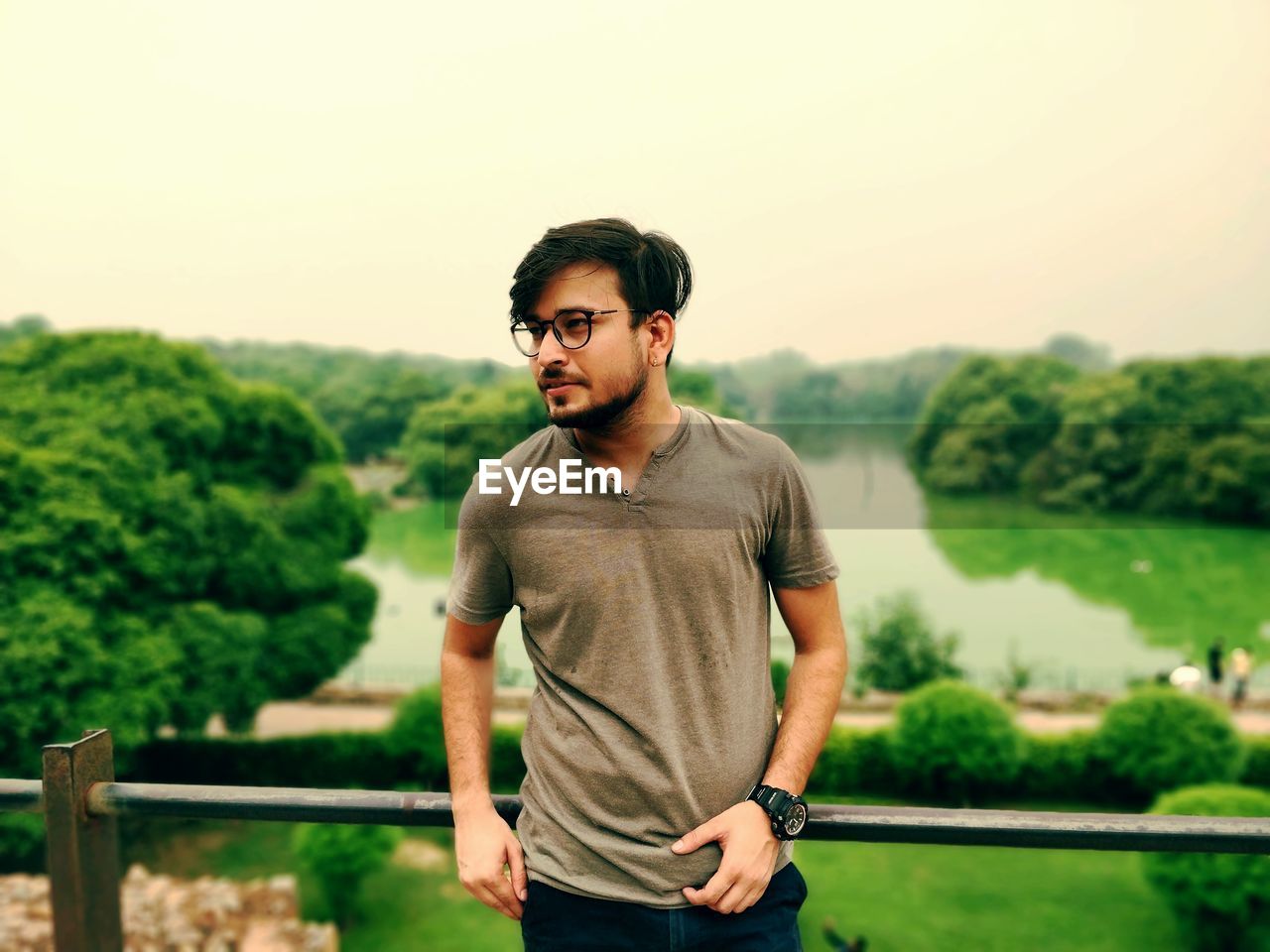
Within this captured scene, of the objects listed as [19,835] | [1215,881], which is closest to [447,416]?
[19,835]

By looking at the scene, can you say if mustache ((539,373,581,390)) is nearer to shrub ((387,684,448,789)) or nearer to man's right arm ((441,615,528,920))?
man's right arm ((441,615,528,920))

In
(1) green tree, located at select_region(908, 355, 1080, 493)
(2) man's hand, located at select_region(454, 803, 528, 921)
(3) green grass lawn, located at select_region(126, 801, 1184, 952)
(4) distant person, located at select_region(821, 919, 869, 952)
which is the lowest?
(3) green grass lawn, located at select_region(126, 801, 1184, 952)

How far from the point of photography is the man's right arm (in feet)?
3.82

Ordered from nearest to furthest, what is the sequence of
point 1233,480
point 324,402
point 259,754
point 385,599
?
point 259,754 → point 1233,480 → point 385,599 → point 324,402

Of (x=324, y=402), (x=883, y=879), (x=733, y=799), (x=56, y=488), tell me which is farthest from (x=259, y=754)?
(x=324, y=402)

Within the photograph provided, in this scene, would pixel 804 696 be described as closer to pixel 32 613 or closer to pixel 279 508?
pixel 32 613

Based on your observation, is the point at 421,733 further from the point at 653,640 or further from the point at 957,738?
the point at 653,640

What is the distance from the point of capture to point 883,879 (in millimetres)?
9117

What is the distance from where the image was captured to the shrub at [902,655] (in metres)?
15.1

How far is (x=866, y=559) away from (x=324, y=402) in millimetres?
18696

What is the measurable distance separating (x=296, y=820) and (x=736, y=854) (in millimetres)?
575

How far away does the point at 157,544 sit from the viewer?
33.0 ft

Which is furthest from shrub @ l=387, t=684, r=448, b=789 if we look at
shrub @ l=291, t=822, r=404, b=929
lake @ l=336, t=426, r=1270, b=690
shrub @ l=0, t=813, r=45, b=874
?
lake @ l=336, t=426, r=1270, b=690

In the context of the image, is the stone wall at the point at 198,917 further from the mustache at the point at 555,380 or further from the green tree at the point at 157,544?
the mustache at the point at 555,380
